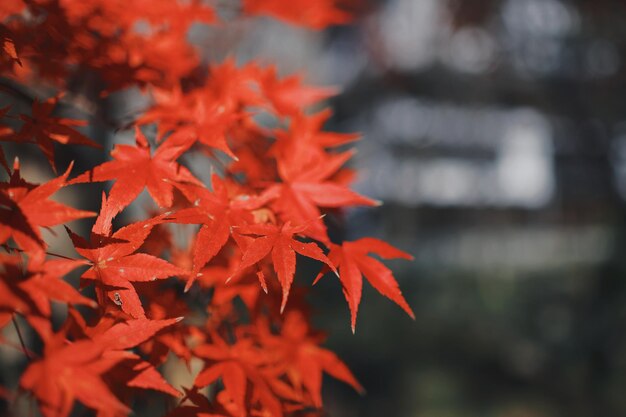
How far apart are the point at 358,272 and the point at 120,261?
387 millimetres

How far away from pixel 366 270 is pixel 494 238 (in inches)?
338

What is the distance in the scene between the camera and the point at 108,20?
1367 millimetres

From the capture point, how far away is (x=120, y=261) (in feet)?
2.56

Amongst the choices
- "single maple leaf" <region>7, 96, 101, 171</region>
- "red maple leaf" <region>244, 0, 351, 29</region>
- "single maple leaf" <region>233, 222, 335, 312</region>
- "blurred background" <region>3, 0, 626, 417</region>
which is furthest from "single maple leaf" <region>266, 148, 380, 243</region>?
"red maple leaf" <region>244, 0, 351, 29</region>

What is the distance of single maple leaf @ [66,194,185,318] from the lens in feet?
2.51

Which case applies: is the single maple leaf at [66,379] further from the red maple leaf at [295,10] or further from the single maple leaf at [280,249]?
the red maple leaf at [295,10]

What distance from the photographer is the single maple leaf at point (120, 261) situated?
30.1 inches

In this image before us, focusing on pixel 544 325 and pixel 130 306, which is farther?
pixel 544 325

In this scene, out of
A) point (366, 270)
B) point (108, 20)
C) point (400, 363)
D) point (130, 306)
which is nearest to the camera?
point (130, 306)

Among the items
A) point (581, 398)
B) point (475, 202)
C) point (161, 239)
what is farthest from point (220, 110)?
point (475, 202)

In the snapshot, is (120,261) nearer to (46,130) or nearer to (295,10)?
(46,130)

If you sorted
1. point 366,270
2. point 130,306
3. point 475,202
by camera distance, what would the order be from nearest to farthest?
point 130,306 < point 366,270 < point 475,202

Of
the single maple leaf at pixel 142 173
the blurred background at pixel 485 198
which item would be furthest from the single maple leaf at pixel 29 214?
the blurred background at pixel 485 198

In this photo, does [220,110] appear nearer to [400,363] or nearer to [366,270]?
[366,270]
